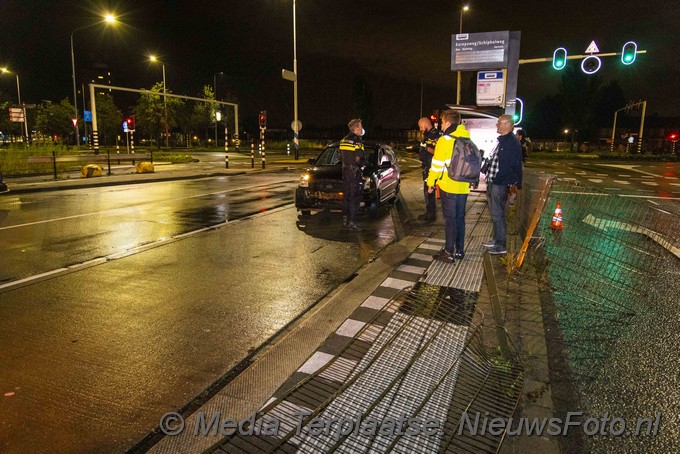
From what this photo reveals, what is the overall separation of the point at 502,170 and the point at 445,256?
60.4 inches

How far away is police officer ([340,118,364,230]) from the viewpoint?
884 centimetres

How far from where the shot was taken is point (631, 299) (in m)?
5.36

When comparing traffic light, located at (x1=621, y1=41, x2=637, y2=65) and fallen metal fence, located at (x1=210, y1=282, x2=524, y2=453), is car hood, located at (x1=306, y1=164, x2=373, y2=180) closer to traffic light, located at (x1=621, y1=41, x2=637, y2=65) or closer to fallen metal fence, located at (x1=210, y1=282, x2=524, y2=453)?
fallen metal fence, located at (x1=210, y1=282, x2=524, y2=453)

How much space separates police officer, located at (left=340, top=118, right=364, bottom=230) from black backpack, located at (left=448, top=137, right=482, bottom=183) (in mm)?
2680

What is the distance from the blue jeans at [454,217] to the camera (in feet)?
21.5

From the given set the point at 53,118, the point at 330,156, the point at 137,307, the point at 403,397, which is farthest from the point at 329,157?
the point at 53,118

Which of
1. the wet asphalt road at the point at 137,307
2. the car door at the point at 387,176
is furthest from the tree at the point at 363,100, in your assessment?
the wet asphalt road at the point at 137,307

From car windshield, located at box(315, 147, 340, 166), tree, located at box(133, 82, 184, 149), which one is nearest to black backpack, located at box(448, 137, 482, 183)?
car windshield, located at box(315, 147, 340, 166)

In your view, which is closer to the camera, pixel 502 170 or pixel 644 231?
pixel 502 170

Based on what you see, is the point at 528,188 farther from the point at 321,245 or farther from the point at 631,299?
the point at 321,245

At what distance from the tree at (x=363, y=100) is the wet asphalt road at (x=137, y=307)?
7003 centimetres

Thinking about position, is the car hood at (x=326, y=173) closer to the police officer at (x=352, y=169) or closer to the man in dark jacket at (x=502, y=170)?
the police officer at (x=352, y=169)

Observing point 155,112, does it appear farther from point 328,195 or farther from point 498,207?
point 498,207

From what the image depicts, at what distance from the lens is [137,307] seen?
506 cm
